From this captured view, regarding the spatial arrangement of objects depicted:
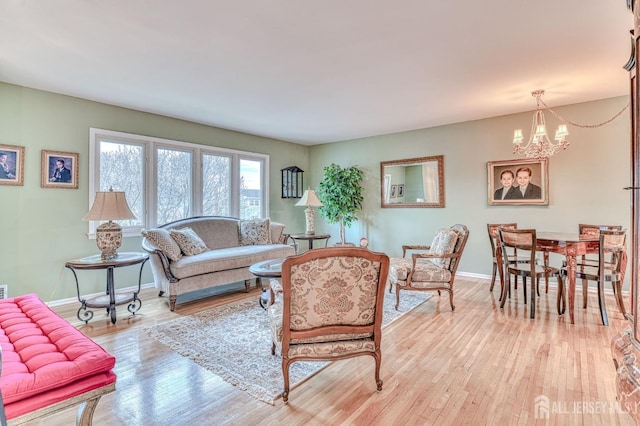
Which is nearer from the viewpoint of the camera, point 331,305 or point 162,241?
point 331,305

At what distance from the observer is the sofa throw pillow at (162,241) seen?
3711mm

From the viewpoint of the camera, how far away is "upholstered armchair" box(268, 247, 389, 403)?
6.11 ft

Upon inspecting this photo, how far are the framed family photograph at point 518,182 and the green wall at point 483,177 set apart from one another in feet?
0.28

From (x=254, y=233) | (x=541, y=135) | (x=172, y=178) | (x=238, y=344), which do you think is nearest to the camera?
(x=238, y=344)

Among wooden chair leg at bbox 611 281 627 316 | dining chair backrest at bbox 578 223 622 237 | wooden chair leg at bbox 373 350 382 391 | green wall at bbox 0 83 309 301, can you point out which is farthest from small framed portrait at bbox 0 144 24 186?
dining chair backrest at bbox 578 223 622 237

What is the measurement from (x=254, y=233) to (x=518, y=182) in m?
4.26

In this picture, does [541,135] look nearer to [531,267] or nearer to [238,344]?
[531,267]

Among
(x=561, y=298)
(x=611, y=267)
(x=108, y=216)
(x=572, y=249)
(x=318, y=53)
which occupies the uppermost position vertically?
(x=318, y=53)

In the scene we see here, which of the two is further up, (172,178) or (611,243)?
(172,178)

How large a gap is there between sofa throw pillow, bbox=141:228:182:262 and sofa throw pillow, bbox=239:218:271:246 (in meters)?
1.40

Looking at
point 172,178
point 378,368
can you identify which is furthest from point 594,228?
point 172,178

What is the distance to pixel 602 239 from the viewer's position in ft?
10.1

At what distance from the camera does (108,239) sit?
131 inches

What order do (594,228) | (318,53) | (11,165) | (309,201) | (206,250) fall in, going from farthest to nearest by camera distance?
(309,201)
(206,250)
(594,228)
(11,165)
(318,53)
